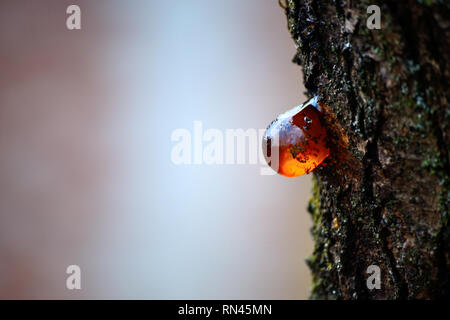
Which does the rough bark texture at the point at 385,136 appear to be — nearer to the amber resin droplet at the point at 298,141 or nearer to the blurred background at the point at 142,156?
the amber resin droplet at the point at 298,141

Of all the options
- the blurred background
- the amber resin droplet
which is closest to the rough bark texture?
the amber resin droplet

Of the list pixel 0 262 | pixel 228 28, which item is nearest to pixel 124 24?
pixel 228 28

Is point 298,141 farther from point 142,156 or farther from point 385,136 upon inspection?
point 142,156

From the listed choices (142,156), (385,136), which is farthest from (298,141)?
(142,156)

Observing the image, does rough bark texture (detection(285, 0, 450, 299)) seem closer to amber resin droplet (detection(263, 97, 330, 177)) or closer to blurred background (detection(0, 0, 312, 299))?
amber resin droplet (detection(263, 97, 330, 177))

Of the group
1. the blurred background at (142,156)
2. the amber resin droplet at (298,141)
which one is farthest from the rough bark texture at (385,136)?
the blurred background at (142,156)
